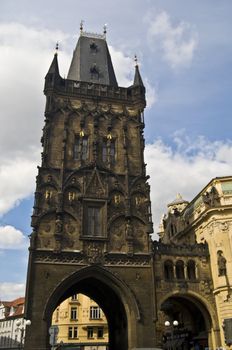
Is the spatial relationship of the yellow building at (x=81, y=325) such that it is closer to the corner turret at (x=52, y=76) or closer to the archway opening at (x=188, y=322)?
the archway opening at (x=188, y=322)

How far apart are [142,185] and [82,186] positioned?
5754mm

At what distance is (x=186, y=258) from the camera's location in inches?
1244

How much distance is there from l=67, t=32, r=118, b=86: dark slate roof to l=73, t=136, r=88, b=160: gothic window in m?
7.82

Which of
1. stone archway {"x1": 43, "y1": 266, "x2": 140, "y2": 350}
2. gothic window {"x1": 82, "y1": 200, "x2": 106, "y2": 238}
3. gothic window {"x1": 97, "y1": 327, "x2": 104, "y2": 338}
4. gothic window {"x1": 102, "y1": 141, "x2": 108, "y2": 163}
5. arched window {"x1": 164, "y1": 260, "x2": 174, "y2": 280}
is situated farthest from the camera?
gothic window {"x1": 97, "y1": 327, "x2": 104, "y2": 338}

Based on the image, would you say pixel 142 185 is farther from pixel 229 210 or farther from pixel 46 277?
pixel 46 277

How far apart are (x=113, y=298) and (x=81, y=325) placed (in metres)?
21.7

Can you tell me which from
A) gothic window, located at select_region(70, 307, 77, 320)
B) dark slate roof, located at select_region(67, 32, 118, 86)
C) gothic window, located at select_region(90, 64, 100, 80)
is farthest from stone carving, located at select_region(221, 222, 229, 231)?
gothic window, located at select_region(70, 307, 77, 320)

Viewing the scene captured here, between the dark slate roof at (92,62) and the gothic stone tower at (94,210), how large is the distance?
185 mm

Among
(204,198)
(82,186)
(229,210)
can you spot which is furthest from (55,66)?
(229,210)

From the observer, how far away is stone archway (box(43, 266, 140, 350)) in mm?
27656

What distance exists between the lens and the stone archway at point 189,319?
98.4ft

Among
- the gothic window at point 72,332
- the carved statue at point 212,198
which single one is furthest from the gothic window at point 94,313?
the carved statue at point 212,198

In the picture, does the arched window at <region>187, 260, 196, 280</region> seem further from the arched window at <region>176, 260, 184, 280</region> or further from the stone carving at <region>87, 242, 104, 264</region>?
the stone carving at <region>87, 242, 104, 264</region>

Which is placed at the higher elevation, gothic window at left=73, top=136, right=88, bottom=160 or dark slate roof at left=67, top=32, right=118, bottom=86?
dark slate roof at left=67, top=32, right=118, bottom=86
